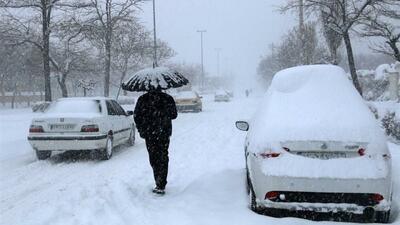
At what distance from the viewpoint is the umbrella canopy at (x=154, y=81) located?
23.6ft

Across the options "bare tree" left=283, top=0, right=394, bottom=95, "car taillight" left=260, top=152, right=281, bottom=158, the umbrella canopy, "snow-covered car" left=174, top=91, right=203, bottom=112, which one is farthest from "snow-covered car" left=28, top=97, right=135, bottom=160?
"snow-covered car" left=174, top=91, right=203, bottom=112

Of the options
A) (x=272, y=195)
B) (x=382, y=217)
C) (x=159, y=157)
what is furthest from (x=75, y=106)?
(x=382, y=217)

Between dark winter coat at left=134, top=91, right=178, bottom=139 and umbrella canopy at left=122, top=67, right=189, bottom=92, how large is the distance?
0.12 meters

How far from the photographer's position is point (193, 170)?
901 cm

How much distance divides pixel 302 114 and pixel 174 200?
2.17m

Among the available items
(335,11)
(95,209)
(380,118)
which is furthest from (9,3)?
(95,209)

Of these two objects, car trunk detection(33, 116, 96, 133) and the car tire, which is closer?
car trunk detection(33, 116, 96, 133)

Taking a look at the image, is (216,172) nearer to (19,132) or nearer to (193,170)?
(193,170)

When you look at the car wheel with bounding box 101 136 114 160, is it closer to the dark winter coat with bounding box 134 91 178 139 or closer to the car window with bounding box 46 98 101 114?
the car window with bounding box 46 98 101 114

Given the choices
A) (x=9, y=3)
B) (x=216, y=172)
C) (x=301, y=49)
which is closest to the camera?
(x=216, y=172)

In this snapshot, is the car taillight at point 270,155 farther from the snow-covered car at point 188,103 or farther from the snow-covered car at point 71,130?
the snow-covered car at point 188,103

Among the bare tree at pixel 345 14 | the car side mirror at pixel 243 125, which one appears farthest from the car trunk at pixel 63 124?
the bare tree at pixel 345 14

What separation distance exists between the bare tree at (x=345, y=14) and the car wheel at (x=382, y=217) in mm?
14617

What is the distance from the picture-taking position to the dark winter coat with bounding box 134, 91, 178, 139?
23.0 feet
